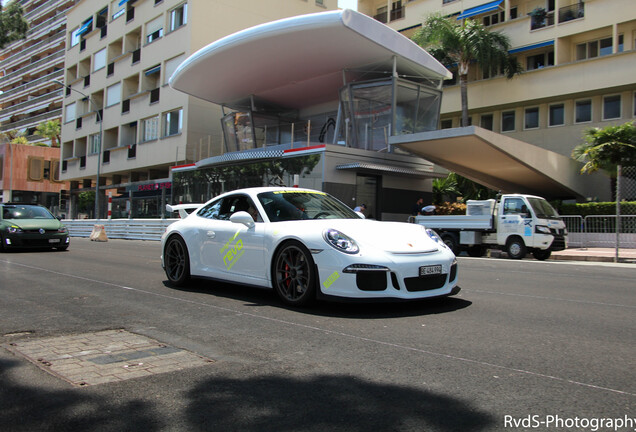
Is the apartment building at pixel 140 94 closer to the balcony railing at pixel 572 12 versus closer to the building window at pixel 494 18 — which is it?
the building window at pixel 494 18

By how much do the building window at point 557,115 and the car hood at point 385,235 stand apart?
27502mm

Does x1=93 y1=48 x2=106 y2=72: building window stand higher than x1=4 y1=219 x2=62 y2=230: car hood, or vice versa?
x1=93 y1=48 x2=106 y2=72: building window

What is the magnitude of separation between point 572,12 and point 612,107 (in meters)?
5.88

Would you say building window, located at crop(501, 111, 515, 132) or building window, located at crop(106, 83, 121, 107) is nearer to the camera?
building window, located at crop(501, 111, 515, 132)

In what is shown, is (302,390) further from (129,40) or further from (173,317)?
(129,40)

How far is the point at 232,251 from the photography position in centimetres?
660

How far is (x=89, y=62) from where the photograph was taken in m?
52.6

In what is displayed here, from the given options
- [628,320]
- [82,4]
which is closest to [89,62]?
[82,4]

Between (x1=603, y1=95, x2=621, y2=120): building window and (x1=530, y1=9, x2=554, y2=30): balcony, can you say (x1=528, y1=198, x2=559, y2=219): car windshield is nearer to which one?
(x1=603, y1=95, x2=621, y2=120): building window

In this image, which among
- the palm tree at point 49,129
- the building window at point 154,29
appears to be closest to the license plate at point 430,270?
the building window at point 154,29

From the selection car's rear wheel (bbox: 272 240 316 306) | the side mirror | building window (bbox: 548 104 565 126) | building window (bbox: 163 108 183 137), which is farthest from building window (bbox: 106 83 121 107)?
car's rear wheel (bbox: 272 240 316 306)

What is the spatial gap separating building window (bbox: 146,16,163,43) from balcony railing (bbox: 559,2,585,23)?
1123 inches

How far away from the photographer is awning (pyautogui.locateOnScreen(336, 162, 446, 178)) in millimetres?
23312

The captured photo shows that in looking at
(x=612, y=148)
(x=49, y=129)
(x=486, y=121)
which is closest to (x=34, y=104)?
(x=49, y=129)
